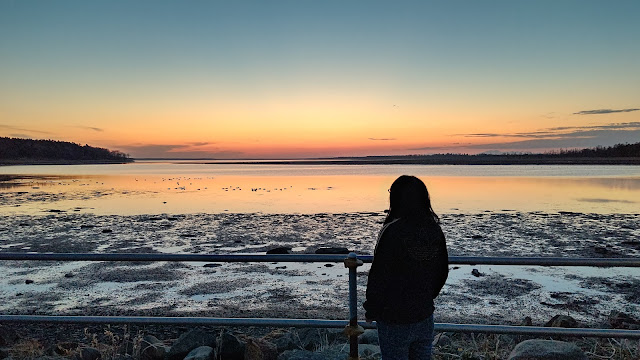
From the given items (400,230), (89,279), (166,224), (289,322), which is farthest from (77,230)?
(400,230)

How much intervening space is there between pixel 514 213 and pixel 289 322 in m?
21.6

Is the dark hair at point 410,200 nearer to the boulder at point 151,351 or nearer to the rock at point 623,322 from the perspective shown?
the boulder at point 151,351

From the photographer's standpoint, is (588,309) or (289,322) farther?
(588,309)

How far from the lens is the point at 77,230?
18203 mm

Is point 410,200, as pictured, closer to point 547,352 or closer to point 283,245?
point 547,352

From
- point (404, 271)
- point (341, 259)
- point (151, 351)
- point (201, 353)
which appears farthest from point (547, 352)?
point (151, 351)

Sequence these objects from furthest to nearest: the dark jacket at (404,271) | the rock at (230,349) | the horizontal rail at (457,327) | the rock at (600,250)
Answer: the rock at (600,250) → the rock at (230,349) → the horizontal rail at (457,327) → the dark jacket at (404,271)

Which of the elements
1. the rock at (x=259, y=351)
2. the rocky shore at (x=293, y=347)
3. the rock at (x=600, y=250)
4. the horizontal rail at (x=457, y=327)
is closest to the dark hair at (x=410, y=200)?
the horizontal rail at (x=457, y=327)

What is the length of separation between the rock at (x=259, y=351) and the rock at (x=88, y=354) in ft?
5.52

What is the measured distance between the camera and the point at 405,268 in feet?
9.41

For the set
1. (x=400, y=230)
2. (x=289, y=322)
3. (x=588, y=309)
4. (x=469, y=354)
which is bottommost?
(x=588, y=309)

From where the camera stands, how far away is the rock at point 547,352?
14.8 feet

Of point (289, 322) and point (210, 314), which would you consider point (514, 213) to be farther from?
point (289, 322)

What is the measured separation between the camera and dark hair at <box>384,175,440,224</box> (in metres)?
2.85
